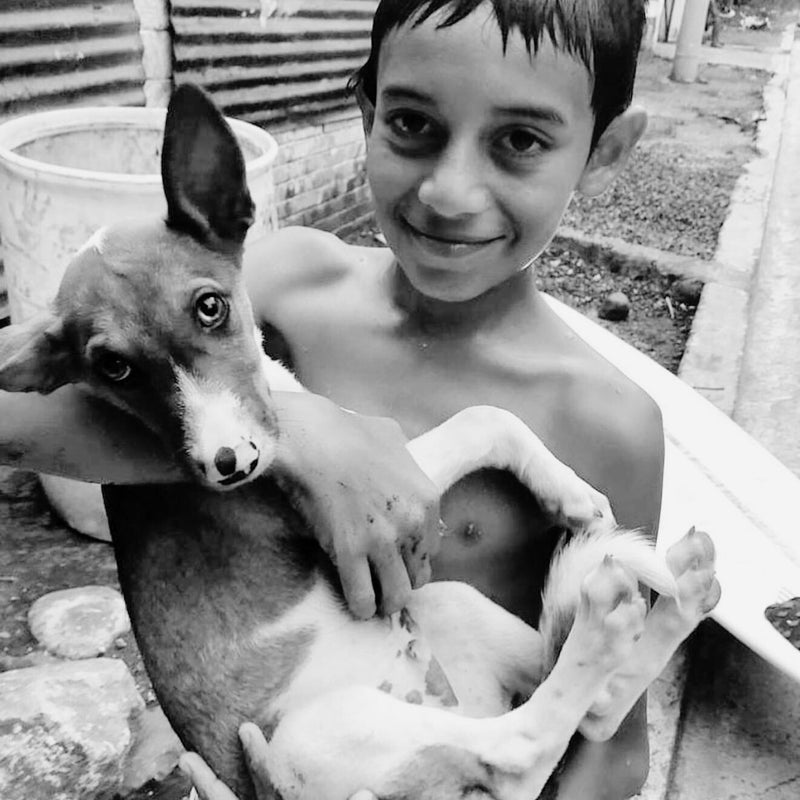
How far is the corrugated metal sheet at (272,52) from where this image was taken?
162 inches

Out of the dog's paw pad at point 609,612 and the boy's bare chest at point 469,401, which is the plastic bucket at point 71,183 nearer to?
the boy's bare chest at point 469,401

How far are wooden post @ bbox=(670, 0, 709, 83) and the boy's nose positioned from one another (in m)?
11.4

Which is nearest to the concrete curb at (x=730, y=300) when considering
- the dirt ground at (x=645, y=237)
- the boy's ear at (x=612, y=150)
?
the dirt ground at (x=645, y=237)

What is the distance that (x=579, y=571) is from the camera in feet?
4.97

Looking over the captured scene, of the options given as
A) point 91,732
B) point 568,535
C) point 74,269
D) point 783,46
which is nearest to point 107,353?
point 74,269

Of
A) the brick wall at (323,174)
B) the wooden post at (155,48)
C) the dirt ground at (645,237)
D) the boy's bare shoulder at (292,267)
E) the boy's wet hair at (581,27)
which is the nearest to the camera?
the boy's wet hair at (581,27)

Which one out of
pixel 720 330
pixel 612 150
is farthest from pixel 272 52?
pixel 612 150

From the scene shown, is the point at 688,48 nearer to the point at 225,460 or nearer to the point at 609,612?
the point at 609,612

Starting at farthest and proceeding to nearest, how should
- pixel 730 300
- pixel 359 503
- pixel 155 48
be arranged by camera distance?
1. pixel 730 300
2. pixel 155 48
3. pixel 359 503

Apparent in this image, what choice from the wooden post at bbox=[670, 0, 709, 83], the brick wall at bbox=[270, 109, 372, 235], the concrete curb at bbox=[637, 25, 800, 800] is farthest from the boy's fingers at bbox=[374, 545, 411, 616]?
the wooden post at bbox=[670, 0, 709, 83]

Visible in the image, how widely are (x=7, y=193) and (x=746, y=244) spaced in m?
4.76

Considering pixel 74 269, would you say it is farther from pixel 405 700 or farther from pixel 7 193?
pixel 7 193

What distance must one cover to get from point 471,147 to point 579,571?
2.25 feet

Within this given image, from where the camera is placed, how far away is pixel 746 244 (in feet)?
19.7
